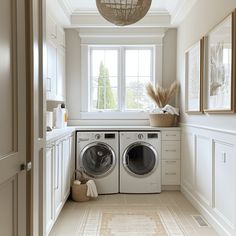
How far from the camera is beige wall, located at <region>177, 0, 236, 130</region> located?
2.59m

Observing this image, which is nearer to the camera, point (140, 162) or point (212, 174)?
point (212, 174)

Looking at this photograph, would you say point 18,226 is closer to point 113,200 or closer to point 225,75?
point 225,75

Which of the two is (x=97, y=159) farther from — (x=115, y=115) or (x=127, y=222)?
(x=127, y=222)

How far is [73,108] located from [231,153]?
9.37ft

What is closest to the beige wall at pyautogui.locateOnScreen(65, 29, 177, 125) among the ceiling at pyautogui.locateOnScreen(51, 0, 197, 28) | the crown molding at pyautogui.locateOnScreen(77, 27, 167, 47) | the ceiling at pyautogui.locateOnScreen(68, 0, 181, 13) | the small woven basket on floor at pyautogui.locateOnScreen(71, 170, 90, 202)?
the crown molding at pyautogui.locateOnScreen(77, 27, 167, 47)

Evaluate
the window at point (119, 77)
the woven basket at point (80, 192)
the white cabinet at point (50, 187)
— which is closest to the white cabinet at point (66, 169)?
the woven basket at point (80, 192)

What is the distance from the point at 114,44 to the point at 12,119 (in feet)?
11.9

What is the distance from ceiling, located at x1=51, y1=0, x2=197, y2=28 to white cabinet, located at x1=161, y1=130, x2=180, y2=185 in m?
1.59

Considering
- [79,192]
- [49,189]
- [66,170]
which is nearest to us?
[49,189]

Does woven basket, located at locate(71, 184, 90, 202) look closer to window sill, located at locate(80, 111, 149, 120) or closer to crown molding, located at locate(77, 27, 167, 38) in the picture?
window sill, located at locate(80, 111, 149, 120)

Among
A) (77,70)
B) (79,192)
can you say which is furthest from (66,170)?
(77,70)

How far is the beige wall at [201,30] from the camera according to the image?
8.51 feet

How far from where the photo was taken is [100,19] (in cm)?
448

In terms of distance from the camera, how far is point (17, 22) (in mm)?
1388
